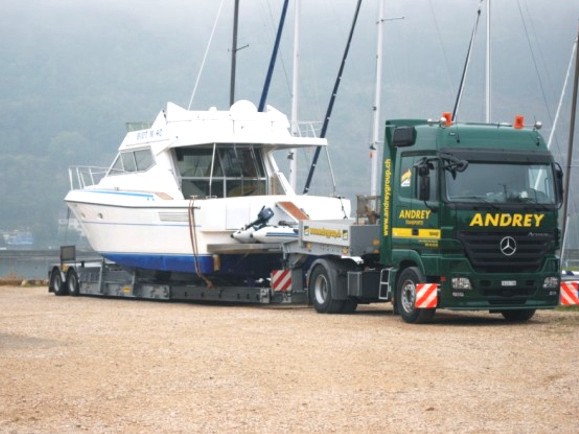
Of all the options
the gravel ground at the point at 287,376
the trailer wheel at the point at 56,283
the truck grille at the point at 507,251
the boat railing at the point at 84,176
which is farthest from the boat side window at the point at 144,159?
the truck grille at the point at 507,251

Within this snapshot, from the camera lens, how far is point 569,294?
20.2 m

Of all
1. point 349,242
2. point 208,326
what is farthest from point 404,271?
point 208,326

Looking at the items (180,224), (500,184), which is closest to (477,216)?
(500,184)

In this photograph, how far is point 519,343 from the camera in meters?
16.0

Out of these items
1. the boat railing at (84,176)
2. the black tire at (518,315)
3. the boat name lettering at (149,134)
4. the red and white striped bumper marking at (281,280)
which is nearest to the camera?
the black tire at (518,315)

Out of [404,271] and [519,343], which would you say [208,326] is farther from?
[519,343]

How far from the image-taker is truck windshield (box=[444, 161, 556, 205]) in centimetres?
1873

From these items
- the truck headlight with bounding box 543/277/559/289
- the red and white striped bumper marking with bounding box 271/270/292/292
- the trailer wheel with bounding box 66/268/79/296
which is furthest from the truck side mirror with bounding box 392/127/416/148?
the trailer wheel with bounding box 66/268/79/296

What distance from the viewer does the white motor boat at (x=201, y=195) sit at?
24.8 metres

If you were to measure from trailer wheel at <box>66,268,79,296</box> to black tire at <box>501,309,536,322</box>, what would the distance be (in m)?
13.1

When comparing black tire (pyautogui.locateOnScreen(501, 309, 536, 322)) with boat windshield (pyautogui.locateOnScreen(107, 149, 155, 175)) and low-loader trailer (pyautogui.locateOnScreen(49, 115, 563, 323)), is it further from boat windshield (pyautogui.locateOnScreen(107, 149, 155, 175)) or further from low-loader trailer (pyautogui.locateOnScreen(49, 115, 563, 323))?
boat windshield (pyautogui.locateOnScreen(107, 149, 155, 175))

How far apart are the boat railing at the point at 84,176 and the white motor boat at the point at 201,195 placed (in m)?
1.68

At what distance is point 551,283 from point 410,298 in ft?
7.04

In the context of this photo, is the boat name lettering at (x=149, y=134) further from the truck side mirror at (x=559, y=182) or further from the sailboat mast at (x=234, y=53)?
the truck side mirror at (x=559, y=182)
